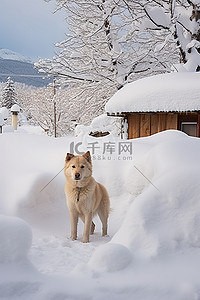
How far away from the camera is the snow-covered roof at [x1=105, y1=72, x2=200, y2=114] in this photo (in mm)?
8244

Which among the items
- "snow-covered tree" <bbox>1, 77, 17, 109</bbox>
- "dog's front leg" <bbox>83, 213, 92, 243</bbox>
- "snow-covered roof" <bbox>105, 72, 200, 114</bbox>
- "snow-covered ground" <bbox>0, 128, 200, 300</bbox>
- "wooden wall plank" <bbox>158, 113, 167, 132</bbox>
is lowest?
"dog's front leg" <bbox>83, 213, 92, 243</bbox>

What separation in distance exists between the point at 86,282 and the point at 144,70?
1237cm

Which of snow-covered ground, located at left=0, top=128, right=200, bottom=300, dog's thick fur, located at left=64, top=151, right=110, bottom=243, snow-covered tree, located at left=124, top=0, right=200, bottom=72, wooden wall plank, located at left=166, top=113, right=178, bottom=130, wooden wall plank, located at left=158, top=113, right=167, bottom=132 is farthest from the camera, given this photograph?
snow-covered tree, located at left=124, top=0, right=200, bottom=72

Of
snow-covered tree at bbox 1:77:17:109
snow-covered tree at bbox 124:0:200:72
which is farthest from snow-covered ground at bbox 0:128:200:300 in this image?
snow-covered tree at bbox 1:77:17:109

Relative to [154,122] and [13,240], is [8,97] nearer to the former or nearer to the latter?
[154,122]

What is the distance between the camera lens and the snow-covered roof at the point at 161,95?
8.24m

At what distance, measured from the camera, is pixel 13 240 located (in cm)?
258

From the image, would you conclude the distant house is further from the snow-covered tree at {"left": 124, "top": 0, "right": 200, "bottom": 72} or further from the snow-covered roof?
the snow-covered tree at {"left": 124, "top": 0, "right": 200, "bottom": 72}

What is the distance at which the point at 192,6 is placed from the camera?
40.7 feet

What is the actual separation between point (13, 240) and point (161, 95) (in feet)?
22.2

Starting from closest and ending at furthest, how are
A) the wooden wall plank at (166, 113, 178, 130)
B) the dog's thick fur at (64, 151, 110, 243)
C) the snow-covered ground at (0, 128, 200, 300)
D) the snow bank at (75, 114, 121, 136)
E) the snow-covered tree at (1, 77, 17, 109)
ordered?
the snow-covered ground at (0, 128, 200, 300) < the dog's thick fur at (64, 151, 110, 243) < the wooden wall plank at (166, 113, 178, 130) < the snow bank at (75, 114, 121, 136) < the snow-covered tree at (1, 77, 17, 109)

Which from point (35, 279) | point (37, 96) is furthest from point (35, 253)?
point (37, 96)

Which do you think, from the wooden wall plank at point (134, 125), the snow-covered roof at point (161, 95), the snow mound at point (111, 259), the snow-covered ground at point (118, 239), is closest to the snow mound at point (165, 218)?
the snow-covered ground at point (118, 239)

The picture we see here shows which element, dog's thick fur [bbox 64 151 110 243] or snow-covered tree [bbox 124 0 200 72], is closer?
dog's thick fur [bbox 64 151 110 243]
